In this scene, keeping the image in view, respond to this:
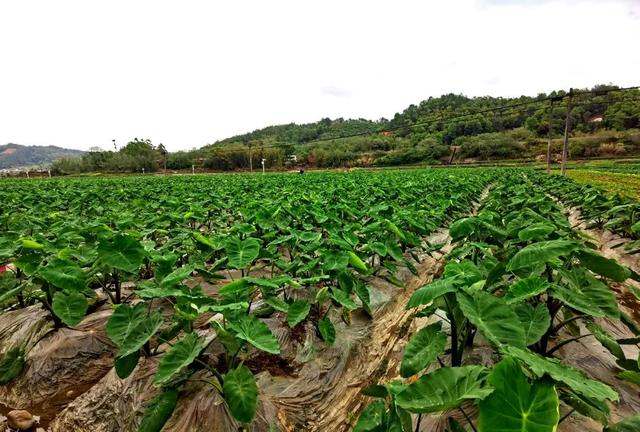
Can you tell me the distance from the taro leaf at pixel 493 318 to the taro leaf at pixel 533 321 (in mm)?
231

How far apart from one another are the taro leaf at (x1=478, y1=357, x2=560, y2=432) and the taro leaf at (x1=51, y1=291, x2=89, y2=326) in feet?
8.59

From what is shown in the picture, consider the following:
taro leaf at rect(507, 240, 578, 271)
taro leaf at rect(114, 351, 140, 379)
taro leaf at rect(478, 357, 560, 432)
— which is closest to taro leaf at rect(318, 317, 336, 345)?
taro leaf at rect(114, 351, 140, 379)

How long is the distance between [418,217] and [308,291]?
2383 mm

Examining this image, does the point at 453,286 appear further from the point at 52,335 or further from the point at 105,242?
the point at 52,335

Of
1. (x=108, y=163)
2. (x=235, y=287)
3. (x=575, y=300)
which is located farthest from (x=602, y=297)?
(x=108, y=163)

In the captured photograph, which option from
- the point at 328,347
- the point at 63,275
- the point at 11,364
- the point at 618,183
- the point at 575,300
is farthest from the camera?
the point at 618,183

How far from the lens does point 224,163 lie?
6500 cm

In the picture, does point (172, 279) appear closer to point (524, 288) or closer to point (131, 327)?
point (131, 327)

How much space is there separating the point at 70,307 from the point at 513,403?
9.15 ft

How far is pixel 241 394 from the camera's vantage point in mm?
1779

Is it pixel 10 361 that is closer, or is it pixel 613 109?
pixel 10 361

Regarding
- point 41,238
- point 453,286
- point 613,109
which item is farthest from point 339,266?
point 613,109

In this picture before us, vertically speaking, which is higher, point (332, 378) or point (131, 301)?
point (131, 301)

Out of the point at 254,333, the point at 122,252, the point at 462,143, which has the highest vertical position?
the point at 462,143
